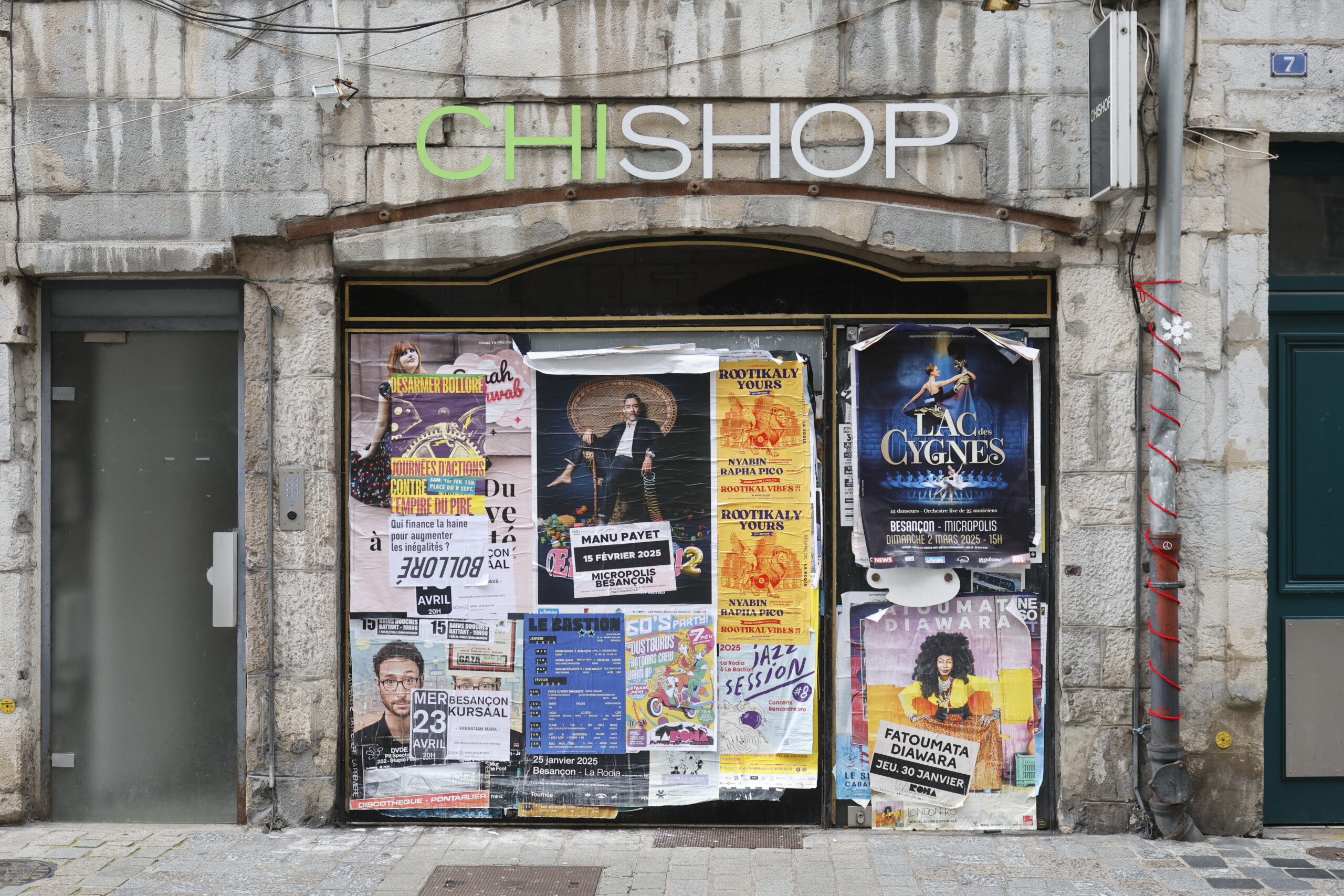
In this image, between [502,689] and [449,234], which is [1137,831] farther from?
[449,234]

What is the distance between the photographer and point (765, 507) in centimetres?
542

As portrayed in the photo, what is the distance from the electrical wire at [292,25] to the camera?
531 centimetres

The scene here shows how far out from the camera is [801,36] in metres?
5.29

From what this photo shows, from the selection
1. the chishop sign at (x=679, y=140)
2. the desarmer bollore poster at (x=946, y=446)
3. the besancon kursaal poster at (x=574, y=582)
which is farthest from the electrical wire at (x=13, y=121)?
the desarmer bollore poster at (x=946, y=446)

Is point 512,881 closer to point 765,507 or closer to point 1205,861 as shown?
point 765,507

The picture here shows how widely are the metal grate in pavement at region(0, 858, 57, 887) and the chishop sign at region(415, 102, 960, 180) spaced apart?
12.6 ft

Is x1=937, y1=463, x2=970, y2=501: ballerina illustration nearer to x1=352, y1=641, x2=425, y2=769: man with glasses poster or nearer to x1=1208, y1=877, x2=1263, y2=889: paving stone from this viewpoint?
x1=1208, y1=877, x2=1263, y2=889: paving stone

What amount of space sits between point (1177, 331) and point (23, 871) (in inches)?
242

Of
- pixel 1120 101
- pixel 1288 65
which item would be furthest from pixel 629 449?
pixel 1288 65

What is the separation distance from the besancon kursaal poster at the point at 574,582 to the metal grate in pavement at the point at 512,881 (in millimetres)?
577

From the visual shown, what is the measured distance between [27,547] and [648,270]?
359cm

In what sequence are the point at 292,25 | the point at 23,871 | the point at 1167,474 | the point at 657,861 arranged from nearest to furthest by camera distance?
the point at 23,871, the point at 657,861, the point at 1167,474, the point at 292,25

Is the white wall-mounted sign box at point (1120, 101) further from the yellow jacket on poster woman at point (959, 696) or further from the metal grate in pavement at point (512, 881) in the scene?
the metal grate in pavement at point (512, 881)

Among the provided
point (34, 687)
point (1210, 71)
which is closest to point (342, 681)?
point (34, 687)
